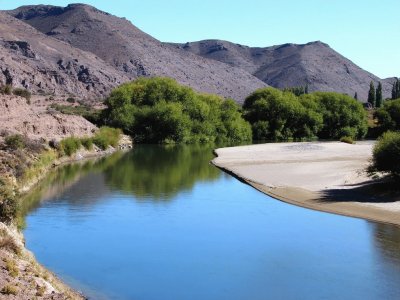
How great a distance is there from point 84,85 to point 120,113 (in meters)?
58.2

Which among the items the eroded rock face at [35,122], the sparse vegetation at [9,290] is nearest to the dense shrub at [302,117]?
the eroded rock face at [35,122]


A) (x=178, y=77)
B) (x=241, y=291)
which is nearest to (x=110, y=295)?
(x=241, y=291)

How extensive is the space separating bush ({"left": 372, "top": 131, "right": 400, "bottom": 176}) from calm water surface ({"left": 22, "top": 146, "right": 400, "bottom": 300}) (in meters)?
5.56

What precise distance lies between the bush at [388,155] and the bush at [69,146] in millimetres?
26462

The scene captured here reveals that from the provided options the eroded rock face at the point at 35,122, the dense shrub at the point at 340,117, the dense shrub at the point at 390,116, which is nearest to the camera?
the eroded rock face at the point at 35,122

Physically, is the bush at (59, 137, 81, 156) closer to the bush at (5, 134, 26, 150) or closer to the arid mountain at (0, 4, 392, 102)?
the bush at (5, 134, 26, 150)

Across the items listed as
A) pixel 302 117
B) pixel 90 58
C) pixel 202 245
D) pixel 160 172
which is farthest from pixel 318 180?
pixel 90 58

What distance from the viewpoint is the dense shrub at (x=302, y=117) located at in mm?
89562

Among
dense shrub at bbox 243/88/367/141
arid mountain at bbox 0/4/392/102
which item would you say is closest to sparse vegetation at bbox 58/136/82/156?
dense shrub at bbox 243/88/367/141

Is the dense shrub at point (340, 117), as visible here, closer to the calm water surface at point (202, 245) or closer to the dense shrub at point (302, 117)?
the dense shrub at point (302, 117)

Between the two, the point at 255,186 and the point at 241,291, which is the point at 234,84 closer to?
the point at 255,186

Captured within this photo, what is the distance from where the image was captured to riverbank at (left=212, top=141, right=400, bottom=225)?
2739cm

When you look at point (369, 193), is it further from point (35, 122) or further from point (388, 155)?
point (35, 122)

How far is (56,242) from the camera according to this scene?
21.1 m
